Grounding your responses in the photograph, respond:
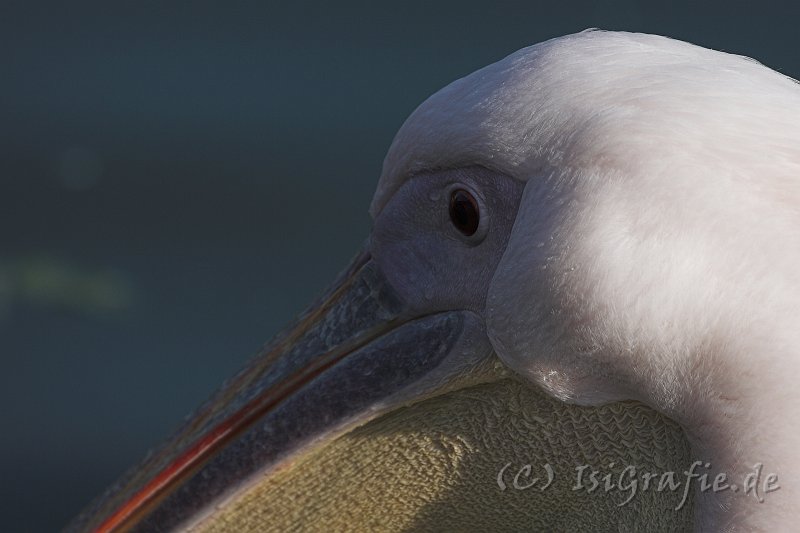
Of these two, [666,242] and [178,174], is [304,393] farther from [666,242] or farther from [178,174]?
[178,174]

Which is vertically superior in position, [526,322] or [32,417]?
[526,322]

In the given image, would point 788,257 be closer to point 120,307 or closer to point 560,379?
point 560,379

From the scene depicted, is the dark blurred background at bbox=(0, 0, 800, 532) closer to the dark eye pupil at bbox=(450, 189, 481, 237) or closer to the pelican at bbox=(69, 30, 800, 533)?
the pelican at bbox=(69, 30, 800, 533)

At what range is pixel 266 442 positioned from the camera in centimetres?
135

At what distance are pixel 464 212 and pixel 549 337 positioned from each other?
0.22m

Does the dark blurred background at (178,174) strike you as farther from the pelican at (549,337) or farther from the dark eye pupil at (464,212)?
the dark eye pupil at (464,212)

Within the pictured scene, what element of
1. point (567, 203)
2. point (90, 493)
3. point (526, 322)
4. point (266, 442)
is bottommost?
point (90, 493)

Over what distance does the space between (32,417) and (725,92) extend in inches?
93.8

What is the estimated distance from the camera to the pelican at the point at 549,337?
40.3 inches

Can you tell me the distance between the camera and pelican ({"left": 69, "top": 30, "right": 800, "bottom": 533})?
3.35ft

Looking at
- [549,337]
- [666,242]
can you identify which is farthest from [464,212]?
[666,242]

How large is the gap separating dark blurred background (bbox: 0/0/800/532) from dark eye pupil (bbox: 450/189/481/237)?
1.79m

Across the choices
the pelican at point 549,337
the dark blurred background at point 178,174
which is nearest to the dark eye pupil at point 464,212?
the pelican at point 549,337

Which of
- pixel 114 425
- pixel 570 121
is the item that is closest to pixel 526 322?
pixel 570 121
